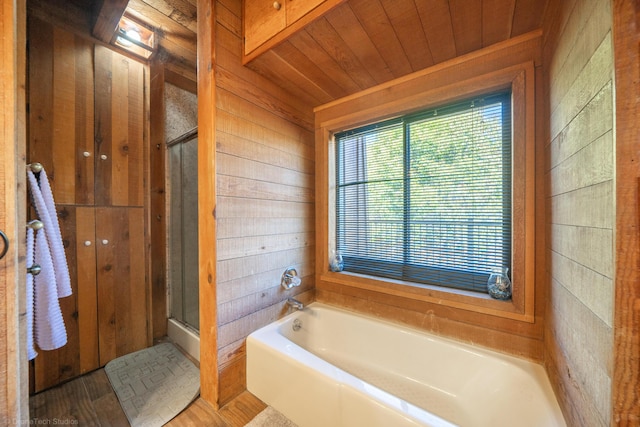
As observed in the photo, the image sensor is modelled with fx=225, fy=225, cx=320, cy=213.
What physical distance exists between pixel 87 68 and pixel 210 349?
7.19 feet

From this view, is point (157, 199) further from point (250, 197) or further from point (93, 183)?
point (250, 197)

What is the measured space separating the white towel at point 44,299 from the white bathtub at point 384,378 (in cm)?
92

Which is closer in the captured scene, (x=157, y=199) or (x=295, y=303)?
(x=295, y=303)

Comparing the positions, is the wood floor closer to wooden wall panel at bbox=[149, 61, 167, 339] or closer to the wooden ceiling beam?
wooden wall panel at bbox=[149, 61, 167, 339]

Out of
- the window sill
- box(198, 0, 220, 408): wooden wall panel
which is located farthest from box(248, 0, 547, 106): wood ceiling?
the window sill

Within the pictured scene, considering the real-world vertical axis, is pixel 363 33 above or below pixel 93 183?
above

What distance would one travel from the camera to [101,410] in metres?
1.34

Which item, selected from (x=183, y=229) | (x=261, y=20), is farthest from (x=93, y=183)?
(x=261, y=20)

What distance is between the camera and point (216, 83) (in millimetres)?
1298

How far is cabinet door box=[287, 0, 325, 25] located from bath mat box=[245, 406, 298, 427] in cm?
210

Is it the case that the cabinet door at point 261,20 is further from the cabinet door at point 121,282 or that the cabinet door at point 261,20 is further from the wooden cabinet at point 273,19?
the cabinet door at point 121,282

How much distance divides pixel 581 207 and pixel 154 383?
247cm

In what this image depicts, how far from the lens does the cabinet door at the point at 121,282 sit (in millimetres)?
1723

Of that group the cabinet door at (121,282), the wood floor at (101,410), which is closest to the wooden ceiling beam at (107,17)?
the cabinet door at (121,282)
